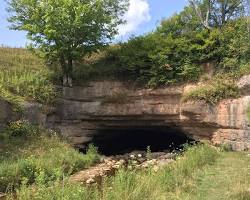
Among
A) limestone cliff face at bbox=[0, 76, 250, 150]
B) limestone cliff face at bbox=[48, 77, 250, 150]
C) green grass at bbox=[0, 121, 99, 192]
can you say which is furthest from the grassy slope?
limestone cliff face at bbox=[48, 77, 250, 150]

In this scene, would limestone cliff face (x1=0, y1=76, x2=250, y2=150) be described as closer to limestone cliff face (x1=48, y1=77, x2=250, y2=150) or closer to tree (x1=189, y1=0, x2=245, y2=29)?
limestone cliff face (x1=48, y1=77, x2=250, y2=150)

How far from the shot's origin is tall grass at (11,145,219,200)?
8391 mm

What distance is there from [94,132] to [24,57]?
25.0 feet

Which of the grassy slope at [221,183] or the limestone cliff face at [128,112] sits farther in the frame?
the limestone cliff face at [128,112]

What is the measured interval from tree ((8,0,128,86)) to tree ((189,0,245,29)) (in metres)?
→ 4.56

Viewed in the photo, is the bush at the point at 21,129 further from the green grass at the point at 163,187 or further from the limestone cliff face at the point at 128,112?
the green grass at the point at 163,187

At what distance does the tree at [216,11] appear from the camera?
23.9 meters

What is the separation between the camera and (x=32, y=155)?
17.7m

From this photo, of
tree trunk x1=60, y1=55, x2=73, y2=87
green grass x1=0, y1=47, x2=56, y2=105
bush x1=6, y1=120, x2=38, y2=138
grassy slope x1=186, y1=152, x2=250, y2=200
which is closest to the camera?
grassy slope x1=186, y1=152, x2=250, y2=200

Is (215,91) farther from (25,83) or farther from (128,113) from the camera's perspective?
(25,83)

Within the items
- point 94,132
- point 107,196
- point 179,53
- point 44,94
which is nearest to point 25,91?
point 44,94

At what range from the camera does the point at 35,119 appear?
74.9ft

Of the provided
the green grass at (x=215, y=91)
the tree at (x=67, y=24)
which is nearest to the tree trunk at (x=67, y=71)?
the tree at (x=67, y=24)

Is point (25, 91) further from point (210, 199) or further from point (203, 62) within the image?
point (210, 199)
